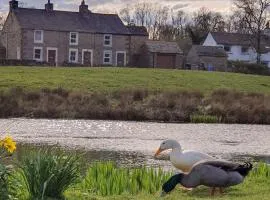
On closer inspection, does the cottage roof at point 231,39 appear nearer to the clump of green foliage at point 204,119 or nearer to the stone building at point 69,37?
the stone building at point 69,37

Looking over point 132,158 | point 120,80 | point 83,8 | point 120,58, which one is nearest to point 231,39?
point 120,58

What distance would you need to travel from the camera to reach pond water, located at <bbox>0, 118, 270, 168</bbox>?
20844 millimetres

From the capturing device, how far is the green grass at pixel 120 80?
44375 millimetres

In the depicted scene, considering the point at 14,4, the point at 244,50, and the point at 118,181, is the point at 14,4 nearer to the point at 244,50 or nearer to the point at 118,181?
the point at 244,50

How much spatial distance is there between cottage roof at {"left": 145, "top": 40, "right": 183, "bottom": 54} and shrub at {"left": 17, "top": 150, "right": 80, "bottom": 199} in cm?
6677

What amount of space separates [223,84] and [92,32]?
2859cm

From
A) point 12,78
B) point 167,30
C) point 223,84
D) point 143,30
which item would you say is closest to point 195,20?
point 167,30

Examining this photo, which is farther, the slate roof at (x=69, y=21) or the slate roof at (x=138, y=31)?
the slate roof at (x=138, y=31)

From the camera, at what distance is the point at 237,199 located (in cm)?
1041

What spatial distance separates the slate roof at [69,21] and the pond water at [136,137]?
138 feet

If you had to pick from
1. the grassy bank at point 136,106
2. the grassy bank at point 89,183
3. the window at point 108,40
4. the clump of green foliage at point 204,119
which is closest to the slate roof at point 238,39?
the window at point 108,40

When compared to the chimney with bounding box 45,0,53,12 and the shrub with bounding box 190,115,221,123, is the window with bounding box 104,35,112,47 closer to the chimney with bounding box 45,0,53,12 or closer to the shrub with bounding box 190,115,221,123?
the chimney with bounding box 45,0,53,12

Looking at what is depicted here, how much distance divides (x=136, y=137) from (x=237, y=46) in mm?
76354

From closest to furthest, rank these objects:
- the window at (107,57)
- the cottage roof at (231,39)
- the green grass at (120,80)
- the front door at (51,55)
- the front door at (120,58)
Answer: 1. the green grass at (120,80)
2. the front door at (51,55)
3. the window at (107,57)
4. the front door at (120,58)
5. the cottage roof at (231,39)
